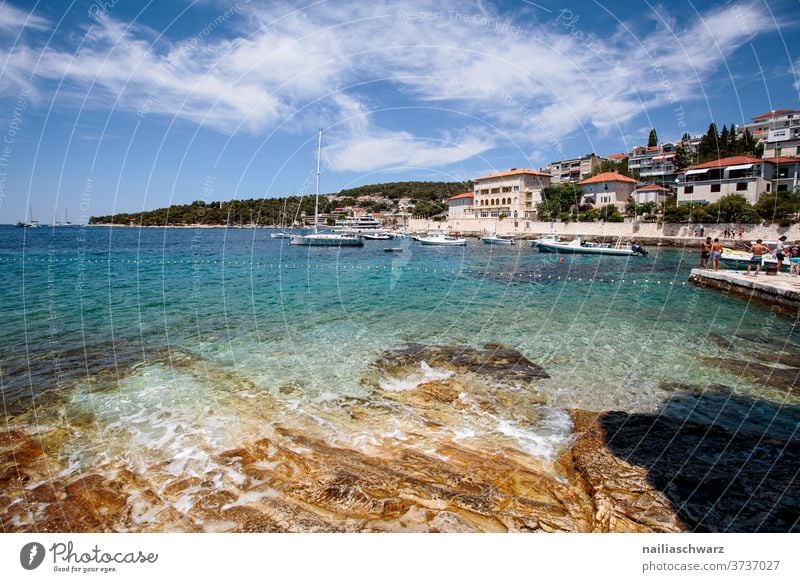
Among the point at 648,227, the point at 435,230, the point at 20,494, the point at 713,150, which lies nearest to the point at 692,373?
the point at 20,494

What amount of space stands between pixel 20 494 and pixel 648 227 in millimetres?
65486

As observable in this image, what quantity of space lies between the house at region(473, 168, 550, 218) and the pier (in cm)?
5975

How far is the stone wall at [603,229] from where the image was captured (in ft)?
142

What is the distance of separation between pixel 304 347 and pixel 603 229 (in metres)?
59.5

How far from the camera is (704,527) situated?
3.83 m

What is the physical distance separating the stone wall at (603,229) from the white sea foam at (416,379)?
159 feet

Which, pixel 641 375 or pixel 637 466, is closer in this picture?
pixel 637 466

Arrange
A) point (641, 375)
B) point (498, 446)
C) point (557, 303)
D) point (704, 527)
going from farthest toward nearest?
point (557, 303), point (641, 375), point (498, 446), point (704, 527)

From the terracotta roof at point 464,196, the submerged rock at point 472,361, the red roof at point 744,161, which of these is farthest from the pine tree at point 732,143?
the submerged rock at point 472,361

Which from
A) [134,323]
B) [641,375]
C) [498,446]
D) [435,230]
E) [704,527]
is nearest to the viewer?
[704,527]

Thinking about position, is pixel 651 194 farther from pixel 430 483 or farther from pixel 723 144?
pixel 430 483

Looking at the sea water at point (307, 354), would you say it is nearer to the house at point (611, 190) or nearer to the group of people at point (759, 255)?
the group of people at point (759, 255)

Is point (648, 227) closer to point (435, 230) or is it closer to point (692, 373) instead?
point (435, 230)
